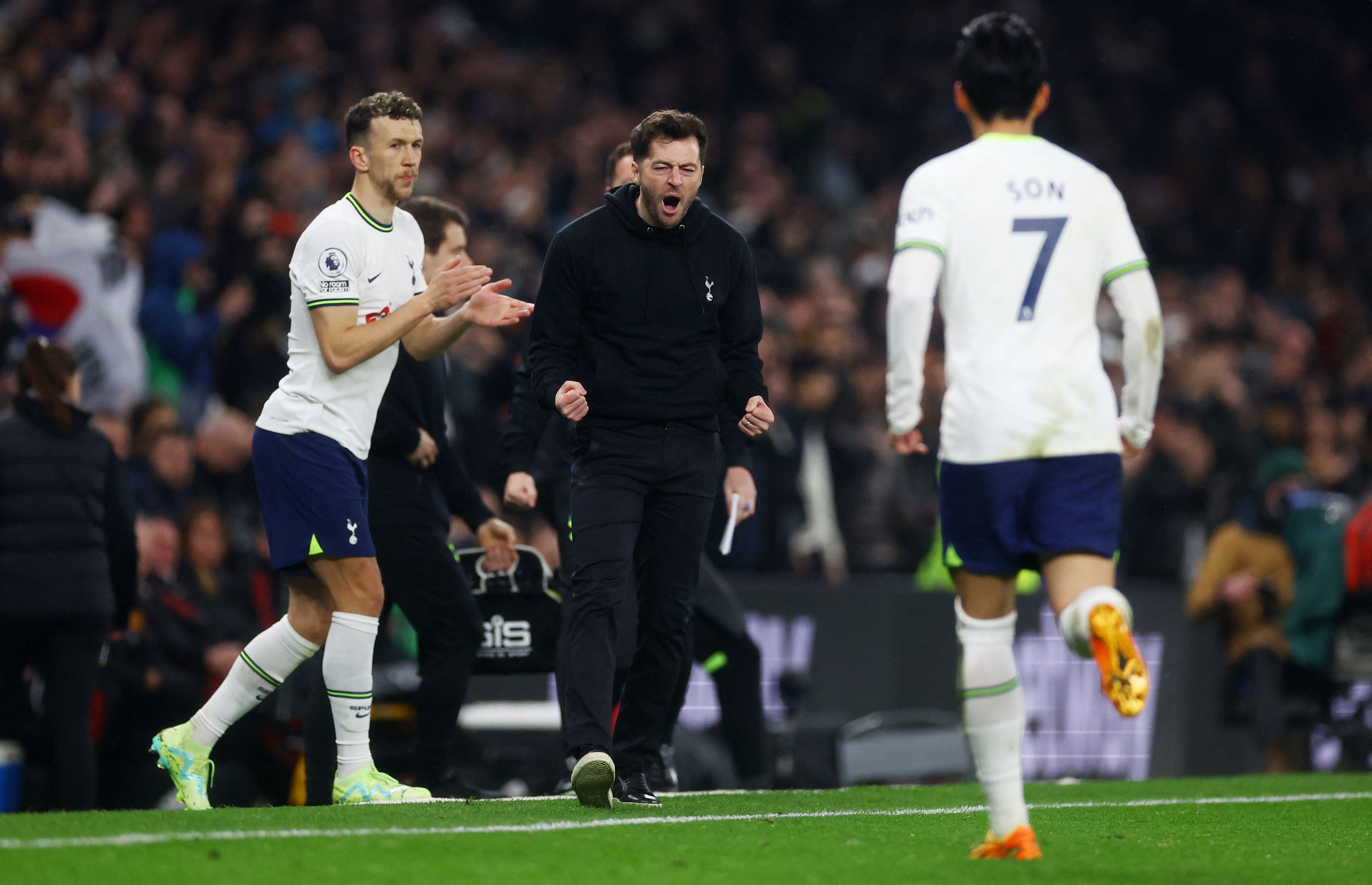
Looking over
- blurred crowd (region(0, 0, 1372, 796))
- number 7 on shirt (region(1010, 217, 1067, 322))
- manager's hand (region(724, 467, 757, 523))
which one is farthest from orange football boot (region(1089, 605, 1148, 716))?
blurred crowd (region(0, 0, 1372, 796))

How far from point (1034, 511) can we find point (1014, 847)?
3.16ft

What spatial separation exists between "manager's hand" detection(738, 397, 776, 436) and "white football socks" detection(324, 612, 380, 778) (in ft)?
5.12

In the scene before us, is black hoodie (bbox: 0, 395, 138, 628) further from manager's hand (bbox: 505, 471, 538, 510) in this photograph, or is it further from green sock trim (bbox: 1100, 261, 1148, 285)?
green sock trim (bbox: 1100, 261, 1148, 285)

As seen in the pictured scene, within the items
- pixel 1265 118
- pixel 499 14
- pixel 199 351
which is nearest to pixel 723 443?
pixel 199 351

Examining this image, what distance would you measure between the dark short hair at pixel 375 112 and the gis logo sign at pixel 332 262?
0.48 meters

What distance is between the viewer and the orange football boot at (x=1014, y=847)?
5109mm

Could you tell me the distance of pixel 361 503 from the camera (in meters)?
6.54

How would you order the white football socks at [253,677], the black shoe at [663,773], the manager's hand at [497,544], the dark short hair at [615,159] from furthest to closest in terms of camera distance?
the manager's hand at [497,544]
the dark short hair at [615,159]
the black shoe at [663,773]
the white football socks at [253,677]

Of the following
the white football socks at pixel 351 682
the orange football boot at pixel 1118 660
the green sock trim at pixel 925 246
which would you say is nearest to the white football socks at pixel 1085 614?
the orange football boot at pixel 1118 660

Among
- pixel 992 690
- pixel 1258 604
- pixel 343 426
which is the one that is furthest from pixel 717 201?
pixel 992 690

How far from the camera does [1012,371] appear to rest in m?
5.12

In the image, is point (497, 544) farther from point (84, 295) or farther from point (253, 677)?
point (84, 295)

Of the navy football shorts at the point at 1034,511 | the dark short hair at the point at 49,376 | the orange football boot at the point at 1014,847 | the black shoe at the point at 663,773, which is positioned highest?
the dark short hair at the point at 49,376

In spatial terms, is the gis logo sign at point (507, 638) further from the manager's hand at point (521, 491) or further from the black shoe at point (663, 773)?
the manager's hand at point (521, 491)
